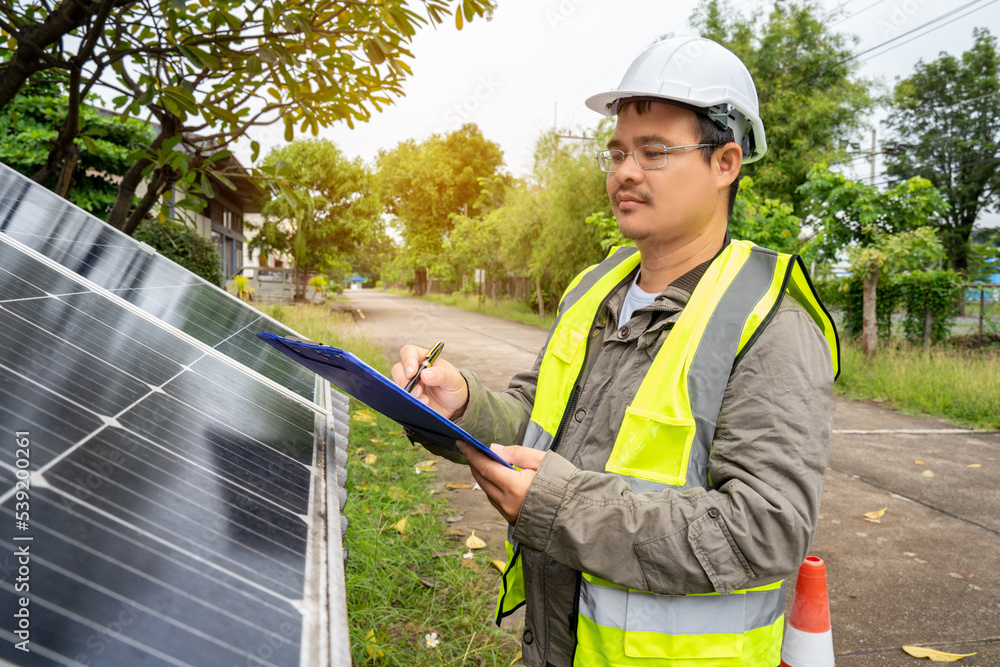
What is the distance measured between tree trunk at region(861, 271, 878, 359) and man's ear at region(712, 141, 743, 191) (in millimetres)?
9782

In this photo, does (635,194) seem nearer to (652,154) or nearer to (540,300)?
(652,154)

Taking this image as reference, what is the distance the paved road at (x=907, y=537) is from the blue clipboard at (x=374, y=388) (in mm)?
2581

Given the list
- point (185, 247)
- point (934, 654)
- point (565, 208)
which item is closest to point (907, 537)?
point (934, 654)

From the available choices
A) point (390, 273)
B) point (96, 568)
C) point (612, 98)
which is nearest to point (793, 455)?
point (612, 98)

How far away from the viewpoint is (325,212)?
2598 centimetres

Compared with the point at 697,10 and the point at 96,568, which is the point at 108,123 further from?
the point at 697,10

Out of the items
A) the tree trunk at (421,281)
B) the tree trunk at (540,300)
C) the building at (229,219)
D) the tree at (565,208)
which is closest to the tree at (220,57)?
the tree at (565,208)

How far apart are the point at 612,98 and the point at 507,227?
2062cm

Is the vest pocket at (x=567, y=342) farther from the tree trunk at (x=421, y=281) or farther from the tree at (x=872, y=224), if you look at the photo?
the tree trunk at (x=421, y=281)

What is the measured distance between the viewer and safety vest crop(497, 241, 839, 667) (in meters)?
1.35

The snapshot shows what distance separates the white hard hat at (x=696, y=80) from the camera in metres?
1.52

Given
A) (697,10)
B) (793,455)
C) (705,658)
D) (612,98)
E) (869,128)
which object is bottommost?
(705,658)

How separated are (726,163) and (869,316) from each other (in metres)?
10.1

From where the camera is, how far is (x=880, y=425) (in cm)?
707
